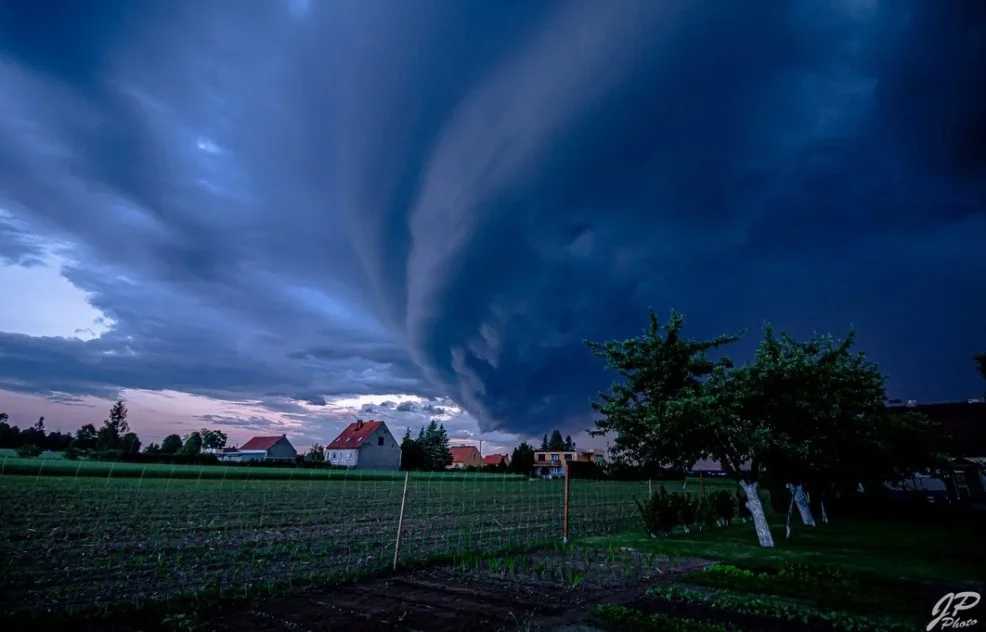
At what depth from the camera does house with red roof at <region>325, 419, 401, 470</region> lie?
8175 cm

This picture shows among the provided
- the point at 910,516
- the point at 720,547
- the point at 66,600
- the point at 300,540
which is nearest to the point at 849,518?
the point at 910,516

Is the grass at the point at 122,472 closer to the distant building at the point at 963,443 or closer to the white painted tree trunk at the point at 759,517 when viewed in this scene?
the white painted tree trunk at the point at 759,517

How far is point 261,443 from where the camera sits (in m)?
105

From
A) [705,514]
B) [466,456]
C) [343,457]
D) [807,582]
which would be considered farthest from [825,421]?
[466,456]

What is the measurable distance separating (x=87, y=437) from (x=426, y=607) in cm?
15663

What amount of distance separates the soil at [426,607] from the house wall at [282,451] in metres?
106

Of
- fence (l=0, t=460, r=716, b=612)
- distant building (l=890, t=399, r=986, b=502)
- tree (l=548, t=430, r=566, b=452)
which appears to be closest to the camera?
fence (l=0, t=460, r=716, b=612)

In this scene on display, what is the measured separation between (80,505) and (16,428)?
14338 centimetres

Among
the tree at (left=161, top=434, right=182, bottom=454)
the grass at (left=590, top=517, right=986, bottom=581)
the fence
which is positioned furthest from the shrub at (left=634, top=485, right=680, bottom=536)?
the tree at (left=161, top=434, right=182, bottom=454)

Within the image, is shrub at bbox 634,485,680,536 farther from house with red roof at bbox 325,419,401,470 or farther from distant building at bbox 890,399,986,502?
house with red roof at bbox 325,419,401,470

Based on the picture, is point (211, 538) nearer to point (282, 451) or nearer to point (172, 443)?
point (282, 451)

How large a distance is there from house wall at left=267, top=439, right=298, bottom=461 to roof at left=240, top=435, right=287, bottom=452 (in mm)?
782

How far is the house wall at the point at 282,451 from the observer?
3989 inches

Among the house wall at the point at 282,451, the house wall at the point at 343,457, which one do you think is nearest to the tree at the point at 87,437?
the house wall at the point at 282,451
